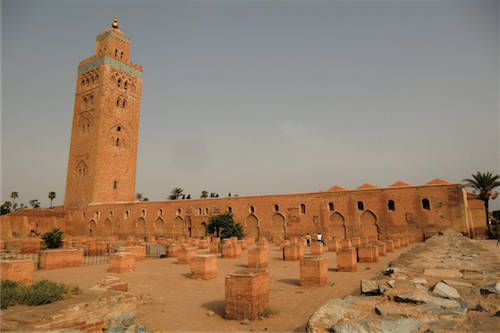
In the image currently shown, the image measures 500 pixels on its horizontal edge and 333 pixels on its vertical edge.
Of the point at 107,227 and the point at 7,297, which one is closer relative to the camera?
the point at 7,297

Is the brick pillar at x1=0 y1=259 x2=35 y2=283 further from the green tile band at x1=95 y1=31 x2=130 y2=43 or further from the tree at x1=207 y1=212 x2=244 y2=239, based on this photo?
the green tile band at x1=95 y1=31 x2=130 y2=43

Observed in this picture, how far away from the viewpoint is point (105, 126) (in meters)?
34.3

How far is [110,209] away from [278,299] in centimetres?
3063

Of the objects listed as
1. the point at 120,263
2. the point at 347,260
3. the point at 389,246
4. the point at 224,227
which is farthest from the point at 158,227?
the point at 347,260

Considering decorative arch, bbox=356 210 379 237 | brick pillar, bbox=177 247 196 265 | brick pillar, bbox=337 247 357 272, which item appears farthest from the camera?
Result: decorative arch, bbox=356 210 379 237

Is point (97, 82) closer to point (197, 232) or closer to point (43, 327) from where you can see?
point (197, 232)

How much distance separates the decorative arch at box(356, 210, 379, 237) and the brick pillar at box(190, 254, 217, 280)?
15664 mm

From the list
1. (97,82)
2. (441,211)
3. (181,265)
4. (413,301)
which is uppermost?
(97,82)

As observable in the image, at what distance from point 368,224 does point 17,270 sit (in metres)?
19.7

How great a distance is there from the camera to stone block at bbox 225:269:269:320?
4.57 meters

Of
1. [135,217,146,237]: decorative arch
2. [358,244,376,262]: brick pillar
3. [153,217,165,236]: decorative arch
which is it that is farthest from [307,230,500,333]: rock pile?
[135,217,146,237]: decorative arch

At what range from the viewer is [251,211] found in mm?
25172

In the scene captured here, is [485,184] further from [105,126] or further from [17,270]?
[105,126]

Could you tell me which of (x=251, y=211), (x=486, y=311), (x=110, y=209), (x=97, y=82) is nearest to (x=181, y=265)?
(x=486, y=311)
